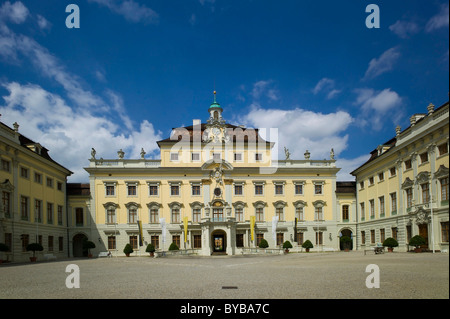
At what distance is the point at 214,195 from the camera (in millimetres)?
49094

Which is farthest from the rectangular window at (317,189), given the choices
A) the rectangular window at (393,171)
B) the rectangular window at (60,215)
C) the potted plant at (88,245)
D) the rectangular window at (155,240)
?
the rectangular window at (60,215)

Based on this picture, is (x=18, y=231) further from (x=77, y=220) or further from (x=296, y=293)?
(x=296, y=293)

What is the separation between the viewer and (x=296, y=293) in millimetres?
10703

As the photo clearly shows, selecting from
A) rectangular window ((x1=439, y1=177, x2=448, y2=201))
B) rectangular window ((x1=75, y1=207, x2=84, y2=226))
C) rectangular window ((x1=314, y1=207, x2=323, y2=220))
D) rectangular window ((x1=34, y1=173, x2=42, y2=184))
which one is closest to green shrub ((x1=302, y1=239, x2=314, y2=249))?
rectangular window ((x1=314, y1=207, x2=323, y2=220))

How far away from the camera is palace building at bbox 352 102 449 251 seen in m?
30.0

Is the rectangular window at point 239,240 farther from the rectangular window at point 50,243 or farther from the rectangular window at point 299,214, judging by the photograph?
the rectangular window at point 50,243

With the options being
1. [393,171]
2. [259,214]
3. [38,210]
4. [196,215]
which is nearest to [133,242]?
[196,215]

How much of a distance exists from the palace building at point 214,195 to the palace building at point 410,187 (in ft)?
19.2

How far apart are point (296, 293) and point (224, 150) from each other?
1568 inches

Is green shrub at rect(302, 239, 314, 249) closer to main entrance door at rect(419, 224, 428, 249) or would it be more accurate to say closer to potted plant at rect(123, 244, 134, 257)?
main entrance door at rect(419, 224, 428, 249)

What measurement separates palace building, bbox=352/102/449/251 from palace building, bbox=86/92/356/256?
19.2 feet
